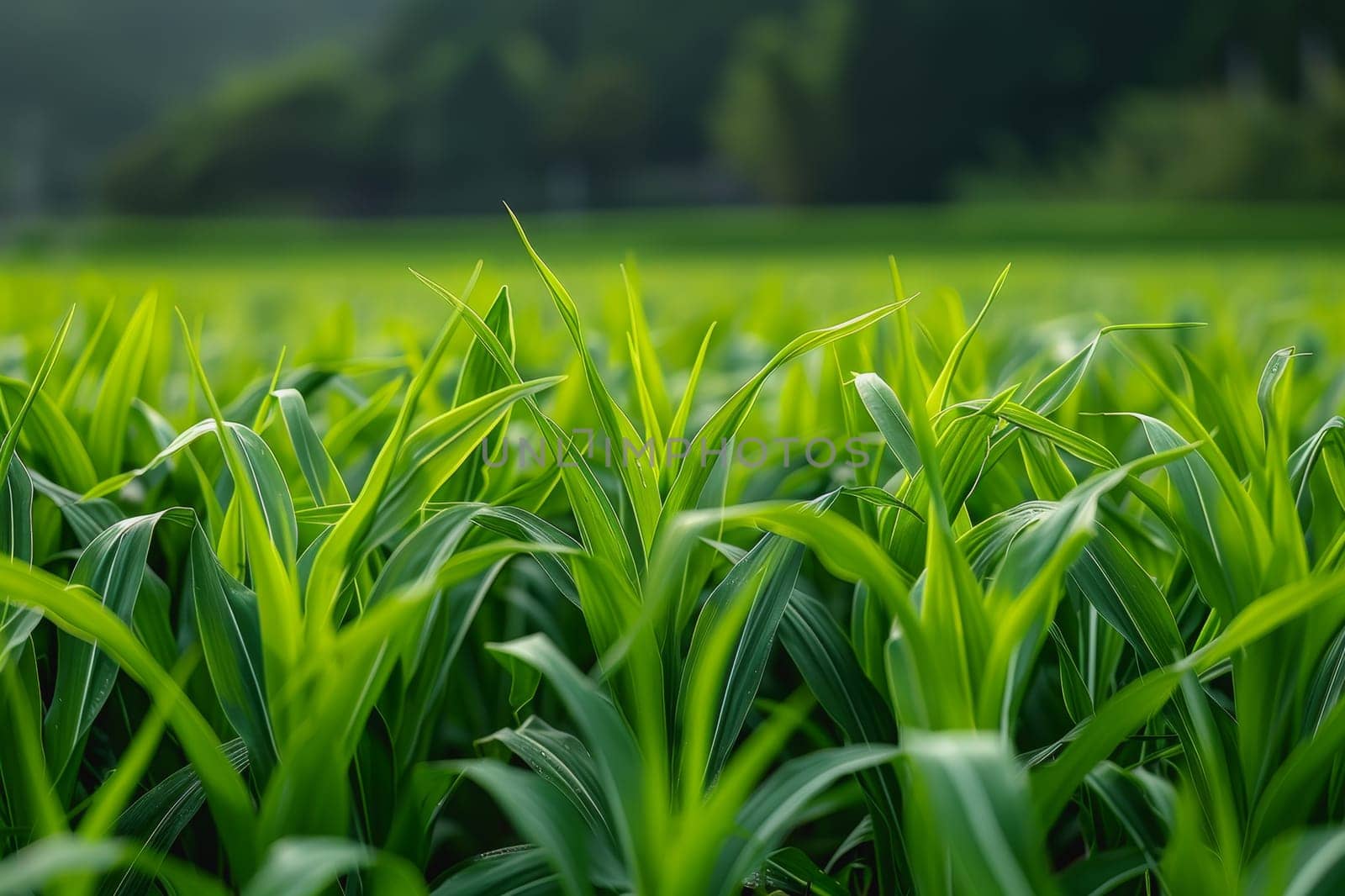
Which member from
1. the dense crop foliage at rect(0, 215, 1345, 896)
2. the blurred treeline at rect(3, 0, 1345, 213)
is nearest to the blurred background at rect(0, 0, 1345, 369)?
the blurred treeline at rect(3, 0, 1345, 213)

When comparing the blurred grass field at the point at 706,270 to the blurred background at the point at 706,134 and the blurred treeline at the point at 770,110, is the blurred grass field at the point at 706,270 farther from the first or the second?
the blurred treeline at the point at 770,110

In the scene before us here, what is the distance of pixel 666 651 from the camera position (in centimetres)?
61

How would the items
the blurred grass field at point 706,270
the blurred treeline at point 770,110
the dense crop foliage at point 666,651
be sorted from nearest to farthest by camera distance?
1. the dense crop foliage at point 666,651
2. the blurred grass field at point 706,270
3. the blurred treeline at point 770,110

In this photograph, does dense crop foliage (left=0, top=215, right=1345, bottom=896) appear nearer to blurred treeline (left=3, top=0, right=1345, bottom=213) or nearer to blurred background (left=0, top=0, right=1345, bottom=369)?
blurred background (left=0, top=0, right=1345, bottom=369)

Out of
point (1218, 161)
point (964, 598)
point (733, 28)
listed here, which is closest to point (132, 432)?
point (964, 598)

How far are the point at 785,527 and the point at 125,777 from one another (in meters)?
0.29

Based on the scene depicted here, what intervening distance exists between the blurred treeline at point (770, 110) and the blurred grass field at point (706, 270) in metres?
2.53

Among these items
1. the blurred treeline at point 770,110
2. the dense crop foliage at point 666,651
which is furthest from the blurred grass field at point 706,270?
the blurred treeline at point 770,110

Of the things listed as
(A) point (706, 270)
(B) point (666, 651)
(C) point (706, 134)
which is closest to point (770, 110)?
(C) point (706, 134)

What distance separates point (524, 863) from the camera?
54 centimetres

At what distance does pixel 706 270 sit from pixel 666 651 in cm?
813

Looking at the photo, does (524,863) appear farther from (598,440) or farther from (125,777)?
(598,440)

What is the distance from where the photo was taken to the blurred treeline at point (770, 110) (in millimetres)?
31359

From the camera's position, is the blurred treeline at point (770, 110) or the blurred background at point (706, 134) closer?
the blurred background at point (706, 134)
